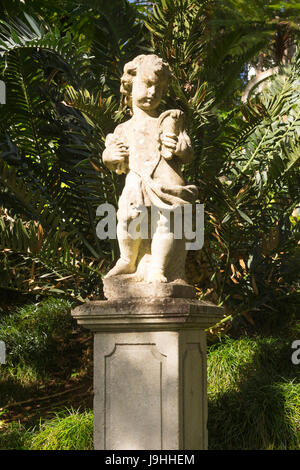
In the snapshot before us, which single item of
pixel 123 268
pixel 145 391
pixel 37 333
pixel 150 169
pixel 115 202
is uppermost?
pixel 115 202

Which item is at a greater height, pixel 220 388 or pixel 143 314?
pixel 143 314

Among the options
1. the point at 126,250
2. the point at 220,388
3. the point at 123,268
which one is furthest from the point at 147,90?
the point at 220,388

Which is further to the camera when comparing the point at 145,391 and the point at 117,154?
the point at 117,154

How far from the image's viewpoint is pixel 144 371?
4.08m

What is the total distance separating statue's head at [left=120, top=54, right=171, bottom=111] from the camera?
4.50 metres

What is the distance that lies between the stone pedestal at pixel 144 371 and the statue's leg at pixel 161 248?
0.24 meters

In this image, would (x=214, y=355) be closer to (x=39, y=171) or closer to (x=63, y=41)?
(x=39, y=171)

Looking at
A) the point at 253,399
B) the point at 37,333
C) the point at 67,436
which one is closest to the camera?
the point at 67,436

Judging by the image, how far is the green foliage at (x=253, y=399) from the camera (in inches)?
205

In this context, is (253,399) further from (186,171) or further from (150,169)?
(186,171)

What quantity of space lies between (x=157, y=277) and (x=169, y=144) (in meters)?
0.96

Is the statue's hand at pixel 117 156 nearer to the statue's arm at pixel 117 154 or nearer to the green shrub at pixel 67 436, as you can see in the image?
the statue's arm at pixel 117 154

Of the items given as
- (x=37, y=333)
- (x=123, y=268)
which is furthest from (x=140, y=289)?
(x=37, y=333)

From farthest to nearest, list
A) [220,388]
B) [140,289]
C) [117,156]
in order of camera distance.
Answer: [220,388] → [117,156] → [140,289]
